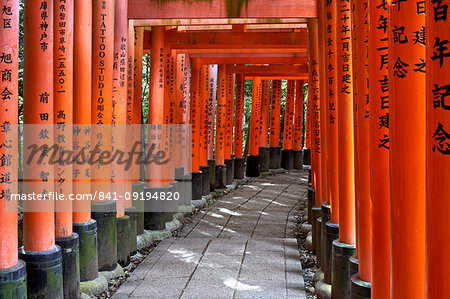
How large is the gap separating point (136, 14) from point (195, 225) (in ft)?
13.3

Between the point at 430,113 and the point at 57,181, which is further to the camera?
the point at 57,181

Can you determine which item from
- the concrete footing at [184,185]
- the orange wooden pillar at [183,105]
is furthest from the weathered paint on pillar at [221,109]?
the concrete footing at [184,185]

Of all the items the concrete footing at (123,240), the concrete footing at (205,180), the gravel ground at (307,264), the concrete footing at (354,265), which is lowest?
the gravel ground at (307,264)

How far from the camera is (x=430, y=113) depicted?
1.98 metres

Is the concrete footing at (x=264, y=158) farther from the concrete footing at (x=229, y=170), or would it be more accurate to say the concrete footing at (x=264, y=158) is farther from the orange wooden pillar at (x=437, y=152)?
the orange wooden pillar at (x=437, y=152)

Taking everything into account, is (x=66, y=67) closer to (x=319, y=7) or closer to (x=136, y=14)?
(x=136, y=14)

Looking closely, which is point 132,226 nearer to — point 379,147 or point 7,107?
point 7,107

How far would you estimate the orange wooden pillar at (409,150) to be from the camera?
2.40m

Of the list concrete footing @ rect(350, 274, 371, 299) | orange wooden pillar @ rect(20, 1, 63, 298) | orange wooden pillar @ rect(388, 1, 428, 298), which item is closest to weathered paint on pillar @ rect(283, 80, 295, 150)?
orange wooden pillar @ rect(20, 1, 63, 298)

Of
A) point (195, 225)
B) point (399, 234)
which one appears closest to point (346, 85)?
point (399, 234)

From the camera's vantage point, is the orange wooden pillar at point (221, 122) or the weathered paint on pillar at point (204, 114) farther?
the orange wooden pillar at point (221, 122)

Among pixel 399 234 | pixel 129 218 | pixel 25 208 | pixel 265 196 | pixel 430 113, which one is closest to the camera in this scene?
pixel 430 113

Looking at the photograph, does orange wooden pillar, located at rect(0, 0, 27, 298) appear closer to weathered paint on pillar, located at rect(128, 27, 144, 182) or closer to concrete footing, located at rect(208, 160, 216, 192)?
weathered paint on pillar, located at rect(128, 27, 144, 182)

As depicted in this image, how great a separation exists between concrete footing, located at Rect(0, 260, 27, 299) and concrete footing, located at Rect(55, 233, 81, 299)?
87 centimetres
